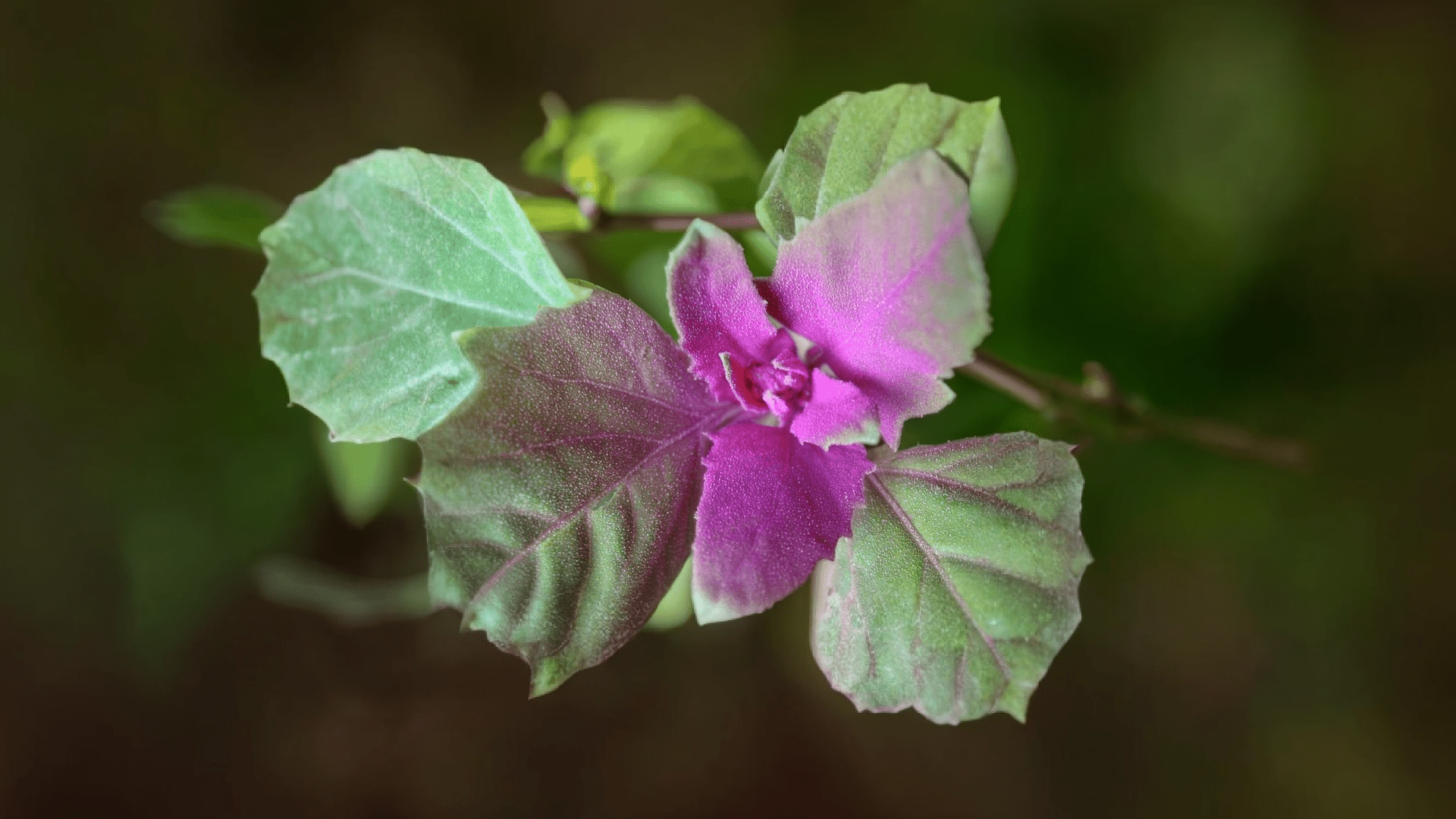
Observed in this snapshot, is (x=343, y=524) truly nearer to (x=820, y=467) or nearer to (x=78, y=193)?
(x=78, y=193)

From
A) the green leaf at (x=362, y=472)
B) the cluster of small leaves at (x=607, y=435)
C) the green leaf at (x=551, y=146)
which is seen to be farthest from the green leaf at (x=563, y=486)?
the green leaf at (x=362, y=472)

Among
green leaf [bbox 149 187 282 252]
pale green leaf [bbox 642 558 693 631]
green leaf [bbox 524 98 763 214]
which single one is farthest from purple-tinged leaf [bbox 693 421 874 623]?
green leaf [bbox 149 187 282 252]

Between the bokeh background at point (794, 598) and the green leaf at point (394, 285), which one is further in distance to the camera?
the bokeh background at point (794, 598)

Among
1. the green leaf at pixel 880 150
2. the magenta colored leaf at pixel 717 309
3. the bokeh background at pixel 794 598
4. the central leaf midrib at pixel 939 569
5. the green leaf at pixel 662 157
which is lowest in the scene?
the bokeh background at pixel 794 598

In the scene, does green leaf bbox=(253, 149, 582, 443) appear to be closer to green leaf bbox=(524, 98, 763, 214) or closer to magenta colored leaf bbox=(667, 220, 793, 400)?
magenta colored leaf bbox=(667, 220, 793, 400)

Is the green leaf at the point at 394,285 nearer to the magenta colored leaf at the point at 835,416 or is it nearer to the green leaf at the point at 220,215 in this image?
the magenta colored leaf at the point at 835,416

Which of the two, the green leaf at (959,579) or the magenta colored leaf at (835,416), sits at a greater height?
the magenta colored leaf at (835,416)

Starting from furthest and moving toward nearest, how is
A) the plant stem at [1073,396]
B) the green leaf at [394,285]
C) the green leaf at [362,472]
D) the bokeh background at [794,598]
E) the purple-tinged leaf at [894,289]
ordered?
the bokeh background at [794,598] < the green leaf at [362,472] < the plant stem at [1073,396] < the green leaf at [394,285] < the purple-tinged leaf at [894,289]
